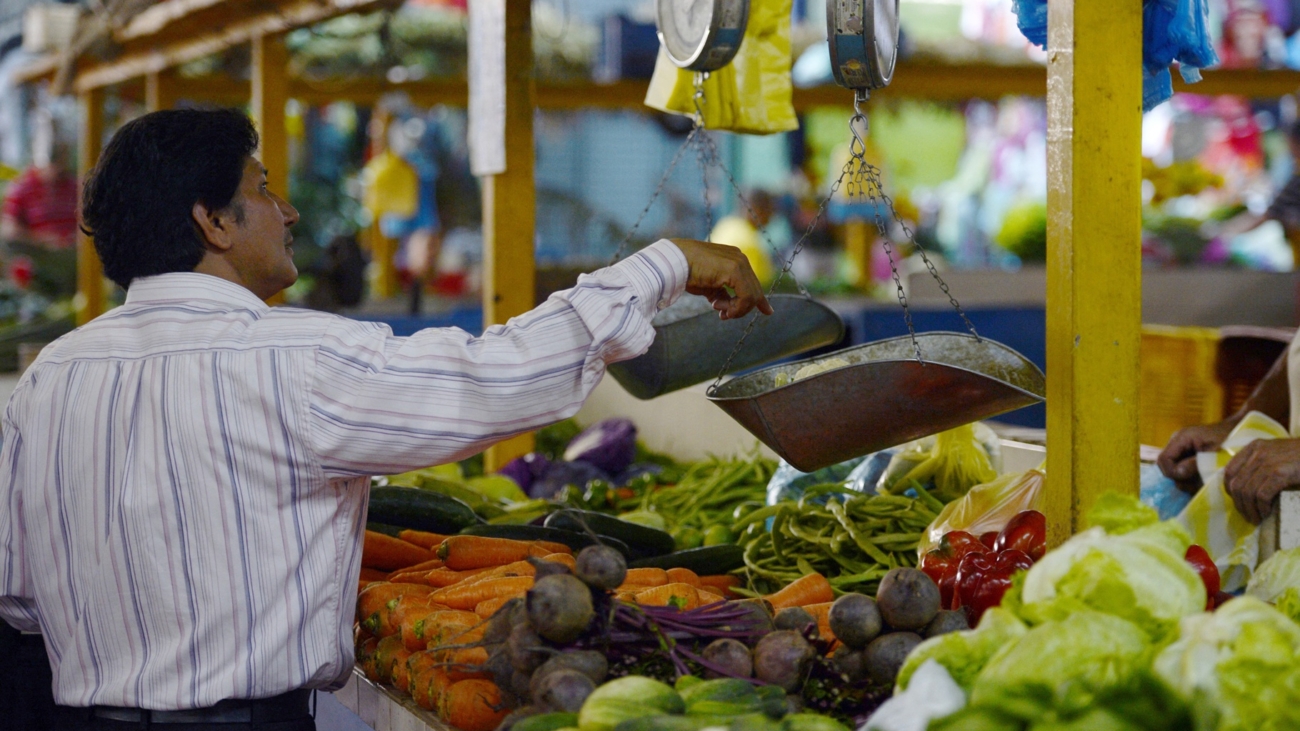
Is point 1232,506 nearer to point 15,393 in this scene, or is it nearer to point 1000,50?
point 15,393

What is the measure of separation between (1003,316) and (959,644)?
631cm

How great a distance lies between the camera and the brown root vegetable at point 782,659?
195 cm

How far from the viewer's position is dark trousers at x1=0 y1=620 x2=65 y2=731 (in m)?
2.80

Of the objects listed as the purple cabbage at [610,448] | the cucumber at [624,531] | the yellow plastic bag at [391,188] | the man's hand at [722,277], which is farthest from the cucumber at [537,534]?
the yellow plastic bag at [391,188]

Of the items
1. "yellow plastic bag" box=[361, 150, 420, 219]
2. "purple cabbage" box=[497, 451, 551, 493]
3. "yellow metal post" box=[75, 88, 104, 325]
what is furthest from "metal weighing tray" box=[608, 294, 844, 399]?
"yellow plastic bag" box=[361, 150, 420, 219]

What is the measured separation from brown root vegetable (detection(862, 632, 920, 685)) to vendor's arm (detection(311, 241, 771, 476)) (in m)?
0.59

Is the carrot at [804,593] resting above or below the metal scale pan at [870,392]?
below

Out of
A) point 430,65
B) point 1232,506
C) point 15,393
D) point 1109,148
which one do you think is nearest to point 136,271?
point 15,393

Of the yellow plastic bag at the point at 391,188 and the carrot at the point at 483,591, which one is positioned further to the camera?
the yellow plastic bag at the point at 391,188

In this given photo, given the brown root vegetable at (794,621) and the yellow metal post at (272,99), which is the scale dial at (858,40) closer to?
the brown root vegetable at (794,621)

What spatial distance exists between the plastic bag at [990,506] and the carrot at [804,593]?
0.25 m

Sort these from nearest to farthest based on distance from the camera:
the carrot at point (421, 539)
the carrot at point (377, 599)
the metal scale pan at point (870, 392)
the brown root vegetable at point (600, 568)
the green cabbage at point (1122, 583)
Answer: the green cabbage at point (1122, 583), the brown root vegetable at point (600, 568), the metal scale pan at point (870, 392), the carrot at point (377, 599), the carrot at point (421, 539)

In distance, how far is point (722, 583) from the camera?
3133mm

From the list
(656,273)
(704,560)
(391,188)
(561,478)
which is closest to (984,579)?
(656,273)
